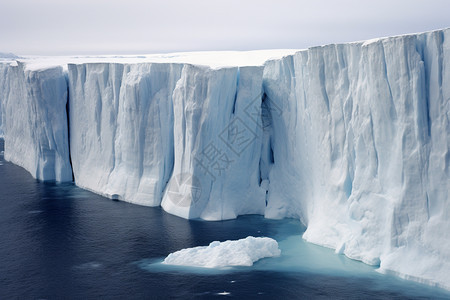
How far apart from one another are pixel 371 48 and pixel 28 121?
23.1 metres

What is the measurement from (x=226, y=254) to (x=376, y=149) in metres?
5.78

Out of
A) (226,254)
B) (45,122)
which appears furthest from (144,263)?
(45,122)

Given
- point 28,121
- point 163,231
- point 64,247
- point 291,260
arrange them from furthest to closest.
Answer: point 28,121, point 163,231, point 64,247, point 291,260

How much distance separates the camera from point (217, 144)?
886 inches

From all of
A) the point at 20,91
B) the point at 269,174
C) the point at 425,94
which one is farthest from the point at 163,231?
the point at 20,91

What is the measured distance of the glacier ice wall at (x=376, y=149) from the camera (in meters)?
15.1

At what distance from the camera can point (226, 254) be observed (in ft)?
56.7

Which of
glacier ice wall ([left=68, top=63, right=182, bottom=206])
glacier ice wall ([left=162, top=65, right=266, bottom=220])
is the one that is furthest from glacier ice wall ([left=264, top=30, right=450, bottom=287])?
glacier ice wall ([left=68, top=63, right=182, bottom=206])

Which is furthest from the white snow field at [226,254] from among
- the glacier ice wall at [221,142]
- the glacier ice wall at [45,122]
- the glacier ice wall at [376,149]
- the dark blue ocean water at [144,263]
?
the glacier ice wall at [45,122]

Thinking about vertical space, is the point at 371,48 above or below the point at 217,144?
above

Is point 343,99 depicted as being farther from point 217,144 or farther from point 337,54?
point 217,144

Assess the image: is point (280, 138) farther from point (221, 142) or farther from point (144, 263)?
point (144, 263)

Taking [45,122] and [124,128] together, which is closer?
[124,128]

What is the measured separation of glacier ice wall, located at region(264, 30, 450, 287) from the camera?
15.1m
